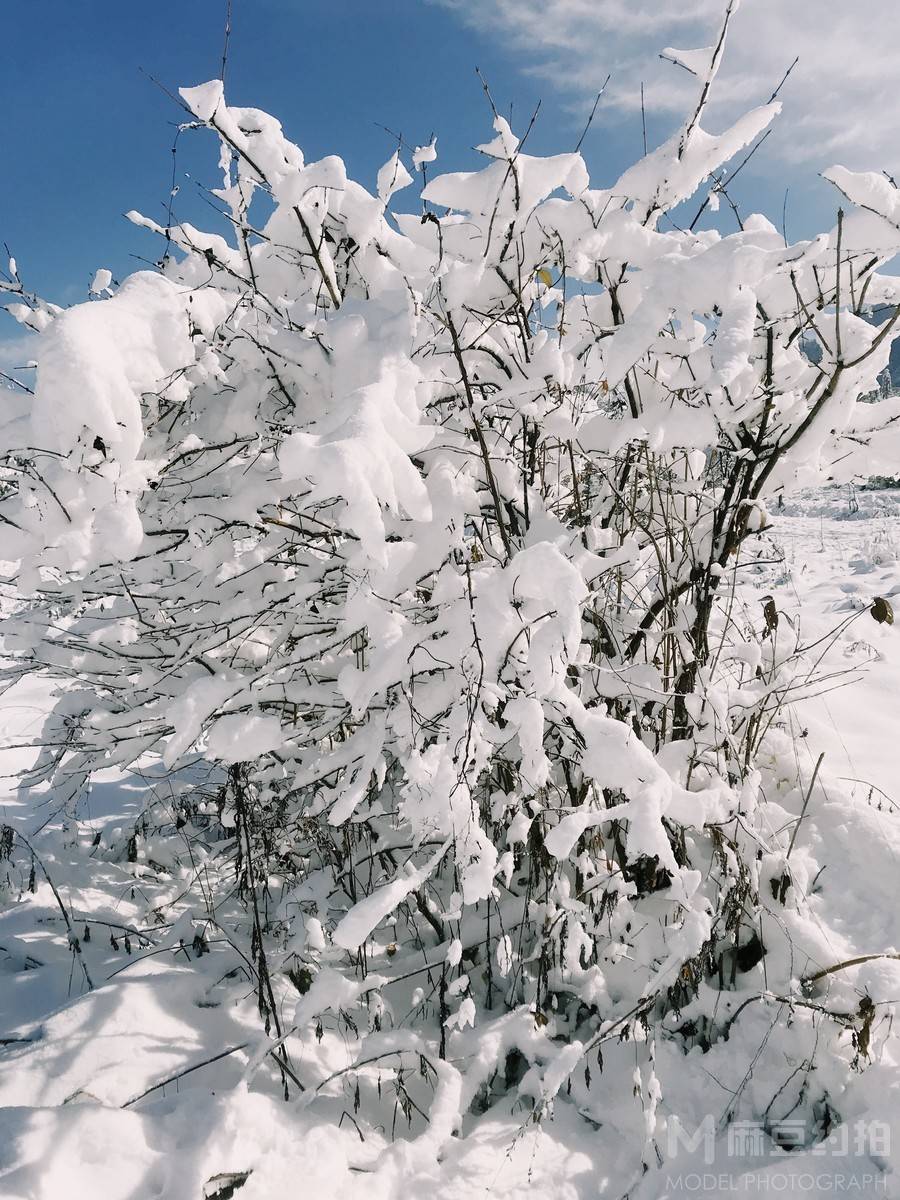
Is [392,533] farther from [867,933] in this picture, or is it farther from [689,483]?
[867,933]

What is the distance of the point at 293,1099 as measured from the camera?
196 centimetres

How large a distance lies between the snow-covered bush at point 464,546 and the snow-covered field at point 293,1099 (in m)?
0.11

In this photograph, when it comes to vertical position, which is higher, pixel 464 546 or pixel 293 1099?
pixel 464 546

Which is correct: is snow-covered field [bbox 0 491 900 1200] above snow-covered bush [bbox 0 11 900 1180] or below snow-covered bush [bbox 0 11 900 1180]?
below

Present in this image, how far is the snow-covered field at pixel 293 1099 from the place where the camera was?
5.10 ft

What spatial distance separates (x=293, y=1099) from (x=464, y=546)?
1660 mm

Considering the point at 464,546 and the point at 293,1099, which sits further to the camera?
the point at 293,1099

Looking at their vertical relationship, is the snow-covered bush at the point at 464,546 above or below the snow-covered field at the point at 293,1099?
above

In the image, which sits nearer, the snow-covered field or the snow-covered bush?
the snow-covered bush

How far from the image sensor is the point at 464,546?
63.0 inches

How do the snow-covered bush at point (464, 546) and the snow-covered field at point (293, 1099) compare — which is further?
the snow-covered field at point (293, 1099)

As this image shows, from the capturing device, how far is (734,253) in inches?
56.6

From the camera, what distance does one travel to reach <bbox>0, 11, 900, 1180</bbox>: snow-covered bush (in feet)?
4.49

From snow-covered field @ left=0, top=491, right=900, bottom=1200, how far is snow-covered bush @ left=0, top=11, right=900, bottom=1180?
105mm
